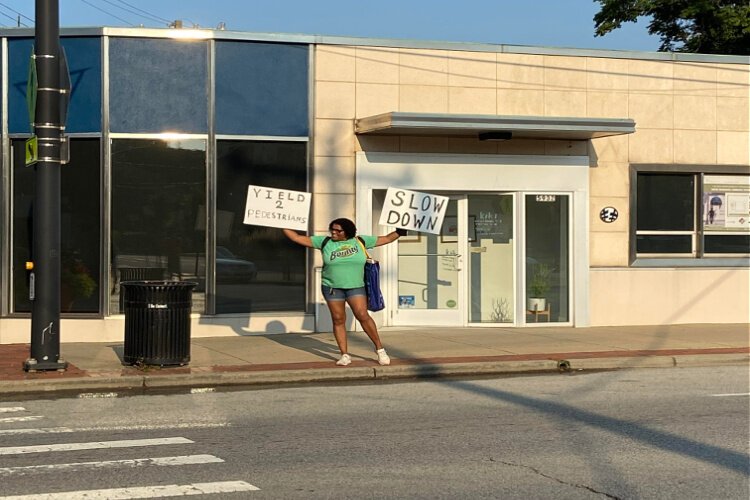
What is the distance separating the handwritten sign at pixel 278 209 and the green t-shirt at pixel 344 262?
62cm

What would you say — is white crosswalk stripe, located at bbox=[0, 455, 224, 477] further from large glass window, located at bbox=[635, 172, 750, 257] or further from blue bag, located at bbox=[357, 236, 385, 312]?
large glass window, located at bbox=[635, 172, 750, 257]

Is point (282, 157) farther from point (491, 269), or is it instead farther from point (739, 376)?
point (739, 376)

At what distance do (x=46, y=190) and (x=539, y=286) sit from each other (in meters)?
8.66

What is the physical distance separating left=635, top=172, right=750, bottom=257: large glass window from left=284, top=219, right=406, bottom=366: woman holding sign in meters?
6.98

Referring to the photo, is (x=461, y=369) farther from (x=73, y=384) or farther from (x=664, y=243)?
(x=664, y=243)

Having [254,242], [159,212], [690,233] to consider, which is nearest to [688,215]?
[690,233]

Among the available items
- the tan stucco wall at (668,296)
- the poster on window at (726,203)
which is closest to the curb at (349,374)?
the tan stucco wall at (668,296)

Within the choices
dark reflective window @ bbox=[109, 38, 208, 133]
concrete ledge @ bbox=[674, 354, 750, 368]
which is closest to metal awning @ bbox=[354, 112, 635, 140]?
dark reflective window @ bbox=[109, 38, 208, 133]

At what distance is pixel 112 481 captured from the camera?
249 inches

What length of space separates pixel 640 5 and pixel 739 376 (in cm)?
2319

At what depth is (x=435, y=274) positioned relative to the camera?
16453mm

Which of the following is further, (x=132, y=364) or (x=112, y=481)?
(x=132, y=364)

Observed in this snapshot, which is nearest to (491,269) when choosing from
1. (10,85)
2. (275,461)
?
(10,85)

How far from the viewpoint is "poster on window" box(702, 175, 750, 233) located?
57.0 feet
